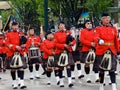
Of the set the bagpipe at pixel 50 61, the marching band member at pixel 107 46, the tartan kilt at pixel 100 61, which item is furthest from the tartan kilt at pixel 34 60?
the marching band member at pixel 107 46

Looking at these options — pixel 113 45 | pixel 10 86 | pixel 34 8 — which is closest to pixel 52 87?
pixel 10 86

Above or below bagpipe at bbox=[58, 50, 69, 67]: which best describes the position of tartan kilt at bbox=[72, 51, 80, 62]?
below

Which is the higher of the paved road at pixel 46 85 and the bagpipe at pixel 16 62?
the bagpipe at pixel 16 62

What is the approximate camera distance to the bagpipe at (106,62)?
37.4ft

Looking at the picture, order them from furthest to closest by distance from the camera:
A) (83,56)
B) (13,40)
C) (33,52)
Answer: (33,52), (83,56), (13,40)

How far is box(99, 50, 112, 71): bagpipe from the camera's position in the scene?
11405mm

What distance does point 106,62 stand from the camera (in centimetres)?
1145

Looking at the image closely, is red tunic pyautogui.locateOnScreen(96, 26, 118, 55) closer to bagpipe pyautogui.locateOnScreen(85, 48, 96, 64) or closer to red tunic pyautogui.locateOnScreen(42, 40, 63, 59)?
bagpipe pyautogui.locateOnScreen(85, 48, 96, 64)

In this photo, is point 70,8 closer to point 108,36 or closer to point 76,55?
point 76,55

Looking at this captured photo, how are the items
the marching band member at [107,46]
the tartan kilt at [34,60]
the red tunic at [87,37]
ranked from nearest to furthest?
1. the marching band member at [107,46]
2. the red tunic at [87,37]
3. the tartan kilt at [34,60]

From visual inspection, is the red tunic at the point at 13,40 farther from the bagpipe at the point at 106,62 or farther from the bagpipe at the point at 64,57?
the bagpipe at the point at 106,62

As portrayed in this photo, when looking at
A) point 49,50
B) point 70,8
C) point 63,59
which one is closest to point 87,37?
point 63,59

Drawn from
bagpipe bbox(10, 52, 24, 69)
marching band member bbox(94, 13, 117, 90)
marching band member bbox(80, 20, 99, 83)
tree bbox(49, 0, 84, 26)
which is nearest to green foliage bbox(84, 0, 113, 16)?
tree bbox(49, 0, 84, 26)

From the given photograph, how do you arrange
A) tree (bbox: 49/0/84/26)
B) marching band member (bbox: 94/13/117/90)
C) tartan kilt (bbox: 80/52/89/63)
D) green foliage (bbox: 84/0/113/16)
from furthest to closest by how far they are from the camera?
tree (bbox: 49/0/84/26), green foliage (bbox: 84/0/113/16), tartan kilt (bbox: 80/52/89/63), marching band member (bbox: 94/13/117/90)
